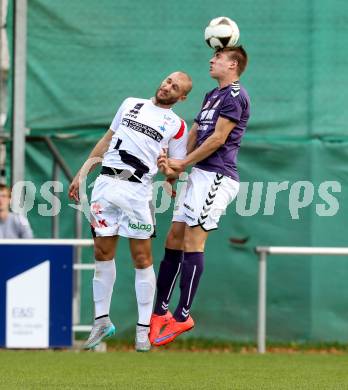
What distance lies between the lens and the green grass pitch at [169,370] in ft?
24.6

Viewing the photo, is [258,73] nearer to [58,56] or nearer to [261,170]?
[261,170]

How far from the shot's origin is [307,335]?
11055mm

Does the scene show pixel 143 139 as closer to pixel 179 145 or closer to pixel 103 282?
pixel 179 145

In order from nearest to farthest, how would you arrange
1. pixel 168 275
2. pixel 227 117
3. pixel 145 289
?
pixel 227 117
pixel 168 275
pixel 145 289

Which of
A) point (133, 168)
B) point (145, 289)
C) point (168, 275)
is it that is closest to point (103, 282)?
point (145, 289)

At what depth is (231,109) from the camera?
24.2ft

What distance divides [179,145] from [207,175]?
284 mm

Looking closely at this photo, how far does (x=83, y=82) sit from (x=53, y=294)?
85.5 inches

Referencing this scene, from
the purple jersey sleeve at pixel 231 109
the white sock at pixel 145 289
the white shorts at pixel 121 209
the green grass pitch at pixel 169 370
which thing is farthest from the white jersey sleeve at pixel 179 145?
the green grass pitch at pixel 169 370

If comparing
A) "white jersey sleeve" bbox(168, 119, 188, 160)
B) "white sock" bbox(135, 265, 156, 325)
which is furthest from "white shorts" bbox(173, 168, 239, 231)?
"white sock" bbox(135, 265, 156, 325)

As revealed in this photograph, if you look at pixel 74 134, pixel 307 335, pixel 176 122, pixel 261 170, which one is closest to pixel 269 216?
pixel 261 170

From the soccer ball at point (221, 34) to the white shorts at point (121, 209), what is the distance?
3.32 feet

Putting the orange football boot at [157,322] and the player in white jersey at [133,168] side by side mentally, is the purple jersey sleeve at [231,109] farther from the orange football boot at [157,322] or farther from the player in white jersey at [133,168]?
the orange football boot at [157,322]

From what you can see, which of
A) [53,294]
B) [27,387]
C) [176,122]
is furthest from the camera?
[53,294]
